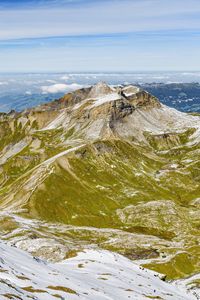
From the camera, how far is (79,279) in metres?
111

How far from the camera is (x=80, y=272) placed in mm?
126062

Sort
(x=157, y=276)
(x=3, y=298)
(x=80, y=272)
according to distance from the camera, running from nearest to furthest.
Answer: (x=3, y=298) → (x=80, y=272) → (x=157, y=276)

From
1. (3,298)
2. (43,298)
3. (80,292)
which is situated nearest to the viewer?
(3,298)

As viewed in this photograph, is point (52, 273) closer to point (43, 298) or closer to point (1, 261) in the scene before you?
point (1, 261)

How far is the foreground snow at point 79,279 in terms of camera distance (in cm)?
7906

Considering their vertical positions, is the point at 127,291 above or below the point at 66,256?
above

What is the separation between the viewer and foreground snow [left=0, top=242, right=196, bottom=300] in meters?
79.1

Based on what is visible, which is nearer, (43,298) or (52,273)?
(43,298)

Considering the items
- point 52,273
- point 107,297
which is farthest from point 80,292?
point 52,273

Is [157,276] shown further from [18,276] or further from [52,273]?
[18,276]

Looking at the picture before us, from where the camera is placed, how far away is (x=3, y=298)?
60031 millimetres

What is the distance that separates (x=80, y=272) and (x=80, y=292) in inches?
1322

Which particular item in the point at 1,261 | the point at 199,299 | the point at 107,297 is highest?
the point at 1,261

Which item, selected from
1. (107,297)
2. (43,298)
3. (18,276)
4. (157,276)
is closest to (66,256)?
(157,276)
